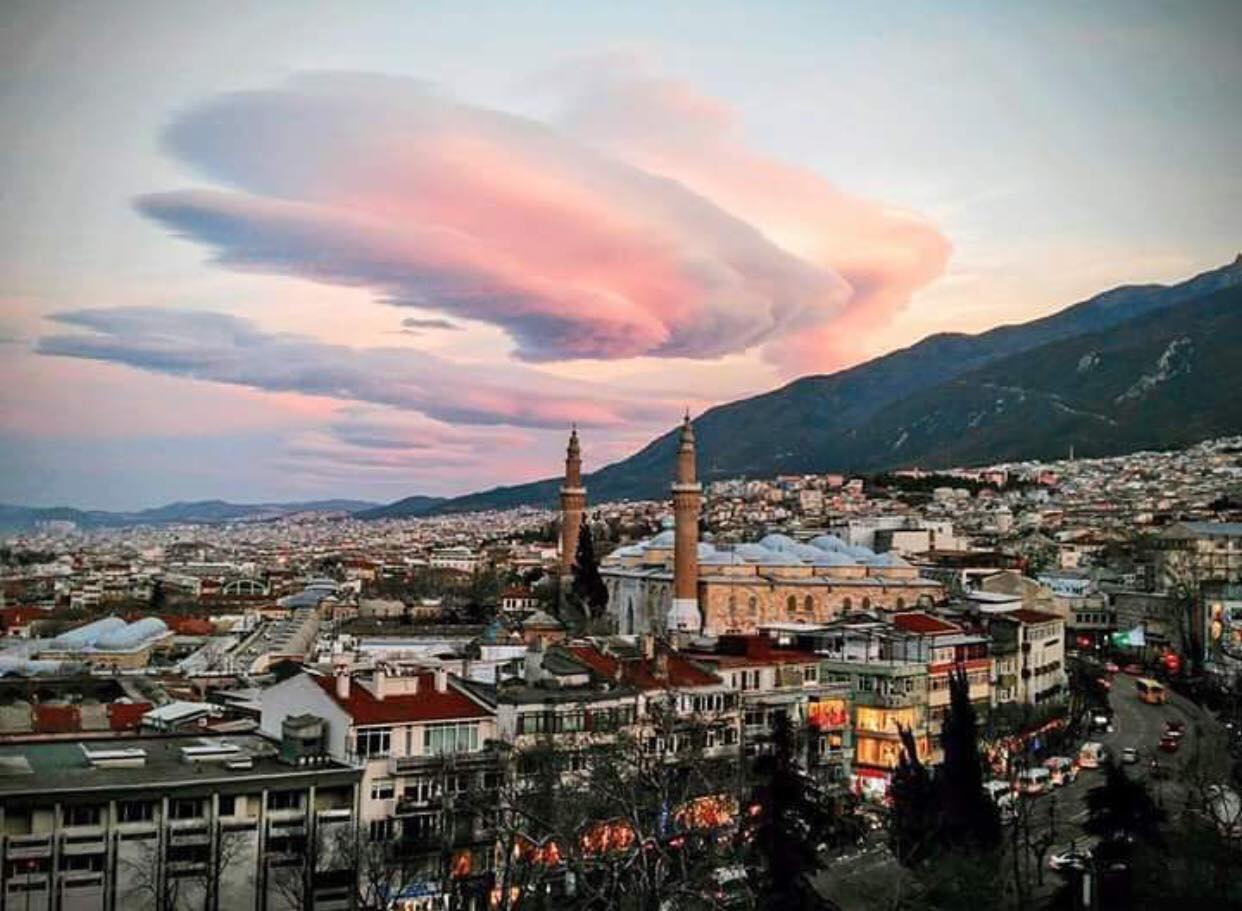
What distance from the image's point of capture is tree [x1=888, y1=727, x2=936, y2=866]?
16.4 metres

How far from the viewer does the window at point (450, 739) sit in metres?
16.6

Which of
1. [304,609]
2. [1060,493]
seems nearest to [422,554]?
[1060,493]

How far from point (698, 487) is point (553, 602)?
1209 centimetres

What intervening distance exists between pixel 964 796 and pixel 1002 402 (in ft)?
377

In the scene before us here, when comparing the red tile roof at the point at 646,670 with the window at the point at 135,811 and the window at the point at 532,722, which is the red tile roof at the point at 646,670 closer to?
the window at the point at 532,722

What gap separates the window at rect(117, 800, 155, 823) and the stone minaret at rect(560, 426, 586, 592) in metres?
28.9

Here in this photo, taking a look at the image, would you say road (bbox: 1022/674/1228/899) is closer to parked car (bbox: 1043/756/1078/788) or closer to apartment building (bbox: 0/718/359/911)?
parked car (bbox: 1043/756/1078/788)

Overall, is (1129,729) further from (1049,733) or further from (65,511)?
(65,511)

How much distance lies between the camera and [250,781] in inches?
589

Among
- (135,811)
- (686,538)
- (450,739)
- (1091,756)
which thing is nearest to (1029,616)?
(1091,756)

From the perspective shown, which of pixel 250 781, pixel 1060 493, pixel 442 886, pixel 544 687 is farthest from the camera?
pixel 1060 493

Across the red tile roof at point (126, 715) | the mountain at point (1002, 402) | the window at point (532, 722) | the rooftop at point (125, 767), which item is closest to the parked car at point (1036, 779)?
the window at point (532, 722)

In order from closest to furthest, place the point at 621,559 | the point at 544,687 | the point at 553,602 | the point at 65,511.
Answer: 1. the point at 65,511
2. the point at 544,687
3. the point at 621,559
4. the point at 553,602

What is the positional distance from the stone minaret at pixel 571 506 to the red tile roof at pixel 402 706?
83.1 feet
